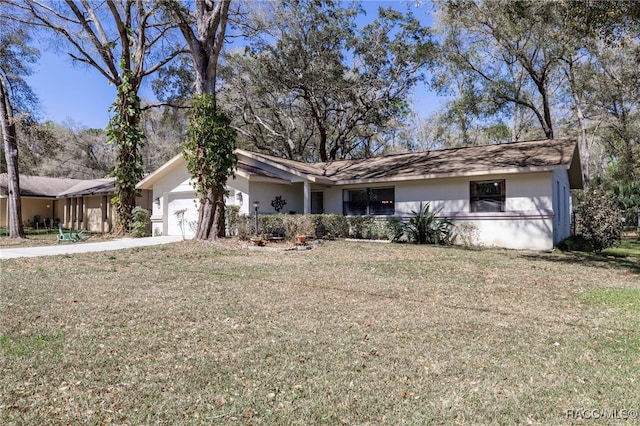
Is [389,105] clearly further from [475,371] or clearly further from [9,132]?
[475,371]

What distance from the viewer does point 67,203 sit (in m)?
28.8

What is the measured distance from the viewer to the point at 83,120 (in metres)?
39.8

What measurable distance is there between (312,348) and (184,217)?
620 inches

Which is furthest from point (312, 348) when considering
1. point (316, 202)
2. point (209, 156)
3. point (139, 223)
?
point (139, 223)

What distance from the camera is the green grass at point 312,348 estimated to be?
3.12 m

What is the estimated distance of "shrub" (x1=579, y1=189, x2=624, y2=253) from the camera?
14984 millimetres

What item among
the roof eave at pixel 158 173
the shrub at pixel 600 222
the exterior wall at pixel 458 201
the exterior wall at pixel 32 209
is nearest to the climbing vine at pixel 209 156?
the exterior wall at pixel 458 201

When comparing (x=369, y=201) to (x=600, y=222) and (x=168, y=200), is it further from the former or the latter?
(x=168, y=200)

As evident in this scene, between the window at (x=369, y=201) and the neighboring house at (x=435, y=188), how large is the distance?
5 centimetres

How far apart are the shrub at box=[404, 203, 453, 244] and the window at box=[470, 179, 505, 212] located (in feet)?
4.12

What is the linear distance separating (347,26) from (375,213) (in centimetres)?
1185

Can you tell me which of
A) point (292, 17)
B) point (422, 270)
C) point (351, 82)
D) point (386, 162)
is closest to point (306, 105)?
point (351, 82)

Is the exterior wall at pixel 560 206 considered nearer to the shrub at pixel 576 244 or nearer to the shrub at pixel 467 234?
the shrub at pixel 576 244

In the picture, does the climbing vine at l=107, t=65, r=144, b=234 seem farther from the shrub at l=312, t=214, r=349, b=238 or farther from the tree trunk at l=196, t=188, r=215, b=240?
the shrub at l=312, t=214, r=349, b=238
